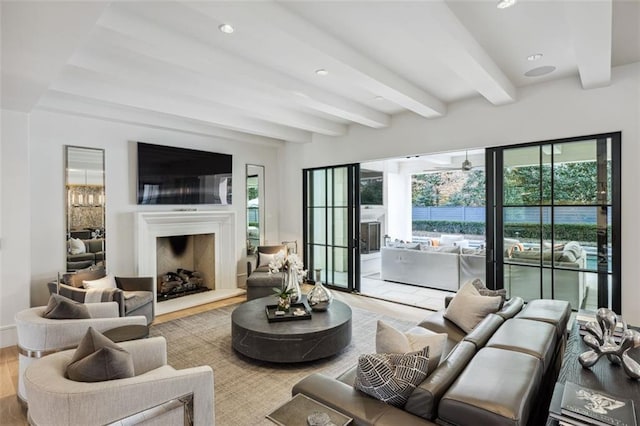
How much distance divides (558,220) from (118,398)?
4.51 metres

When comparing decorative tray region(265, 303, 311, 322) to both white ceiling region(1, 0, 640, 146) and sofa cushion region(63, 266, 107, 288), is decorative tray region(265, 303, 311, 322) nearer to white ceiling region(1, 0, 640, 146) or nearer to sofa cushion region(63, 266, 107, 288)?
sofa cushion region(63, 266, 107, 288)

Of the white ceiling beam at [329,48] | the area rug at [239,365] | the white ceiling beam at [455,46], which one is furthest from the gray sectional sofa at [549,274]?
the white ceiling beam at [329,48]

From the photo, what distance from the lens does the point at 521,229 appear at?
416 centimetres

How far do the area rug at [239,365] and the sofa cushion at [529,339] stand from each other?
150 cm

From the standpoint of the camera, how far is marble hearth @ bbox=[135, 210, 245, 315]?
4.96 m

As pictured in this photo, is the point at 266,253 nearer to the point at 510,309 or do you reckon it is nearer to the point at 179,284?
the point at 179,284

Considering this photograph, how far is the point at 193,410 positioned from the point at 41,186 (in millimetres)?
3853

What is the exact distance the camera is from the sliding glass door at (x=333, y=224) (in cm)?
595

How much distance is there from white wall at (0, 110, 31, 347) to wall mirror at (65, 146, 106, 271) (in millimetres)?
576

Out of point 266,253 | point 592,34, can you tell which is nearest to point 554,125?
point 592,34

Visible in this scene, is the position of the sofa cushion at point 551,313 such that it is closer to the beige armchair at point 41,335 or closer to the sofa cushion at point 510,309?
the sofa cushion at point 510,309

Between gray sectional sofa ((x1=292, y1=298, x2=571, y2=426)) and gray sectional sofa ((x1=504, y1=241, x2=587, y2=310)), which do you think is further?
gray sectional sofa ((x1=504, y1=241, x2=587, y2=310))

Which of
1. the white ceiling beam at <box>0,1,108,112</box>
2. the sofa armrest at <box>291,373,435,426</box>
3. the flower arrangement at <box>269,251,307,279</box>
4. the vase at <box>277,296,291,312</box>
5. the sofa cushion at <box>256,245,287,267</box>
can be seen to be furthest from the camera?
the sofa cushion at <box>256,245,287,267</box>

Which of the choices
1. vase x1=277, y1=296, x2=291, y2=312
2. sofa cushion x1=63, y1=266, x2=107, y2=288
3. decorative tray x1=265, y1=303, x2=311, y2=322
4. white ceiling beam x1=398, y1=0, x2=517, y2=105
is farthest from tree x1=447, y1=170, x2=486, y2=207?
sofa cushion x1=63, y1=266, x2=107, y2=288
